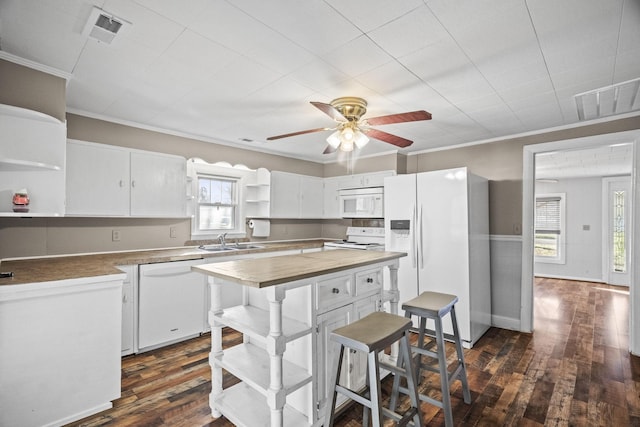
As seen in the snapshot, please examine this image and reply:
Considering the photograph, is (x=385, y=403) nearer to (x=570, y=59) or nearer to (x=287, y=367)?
(x=287, y=367)

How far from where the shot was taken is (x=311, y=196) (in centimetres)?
519

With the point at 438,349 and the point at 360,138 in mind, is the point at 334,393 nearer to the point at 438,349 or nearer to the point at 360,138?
the point at 438,349

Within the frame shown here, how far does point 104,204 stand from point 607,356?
17.0 feet

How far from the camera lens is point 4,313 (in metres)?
1.76

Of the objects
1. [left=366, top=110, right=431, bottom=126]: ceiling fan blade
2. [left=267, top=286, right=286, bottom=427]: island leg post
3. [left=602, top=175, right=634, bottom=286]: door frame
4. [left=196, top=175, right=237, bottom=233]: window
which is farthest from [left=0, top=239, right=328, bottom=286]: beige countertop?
[left=602, top=175, right=634, bottom=286]: door frame

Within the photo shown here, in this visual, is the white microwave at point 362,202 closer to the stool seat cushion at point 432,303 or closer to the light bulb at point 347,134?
the light bulb at point 347,134

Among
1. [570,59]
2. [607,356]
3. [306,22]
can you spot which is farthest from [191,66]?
[607,356]

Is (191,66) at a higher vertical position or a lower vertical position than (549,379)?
higher

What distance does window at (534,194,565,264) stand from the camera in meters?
6.91

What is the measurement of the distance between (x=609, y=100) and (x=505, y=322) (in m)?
2.60

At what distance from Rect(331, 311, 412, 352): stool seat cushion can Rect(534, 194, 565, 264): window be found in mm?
6710

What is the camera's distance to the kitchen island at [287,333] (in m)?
1.64

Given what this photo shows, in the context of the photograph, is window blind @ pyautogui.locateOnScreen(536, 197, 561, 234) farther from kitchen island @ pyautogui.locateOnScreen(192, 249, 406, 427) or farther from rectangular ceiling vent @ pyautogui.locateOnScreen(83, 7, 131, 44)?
rectangular ceiling vent @ pyautogui.locateOnScreen(83, 7, 131, 44)

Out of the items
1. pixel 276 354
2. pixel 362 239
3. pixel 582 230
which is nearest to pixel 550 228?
pixel 582 230
